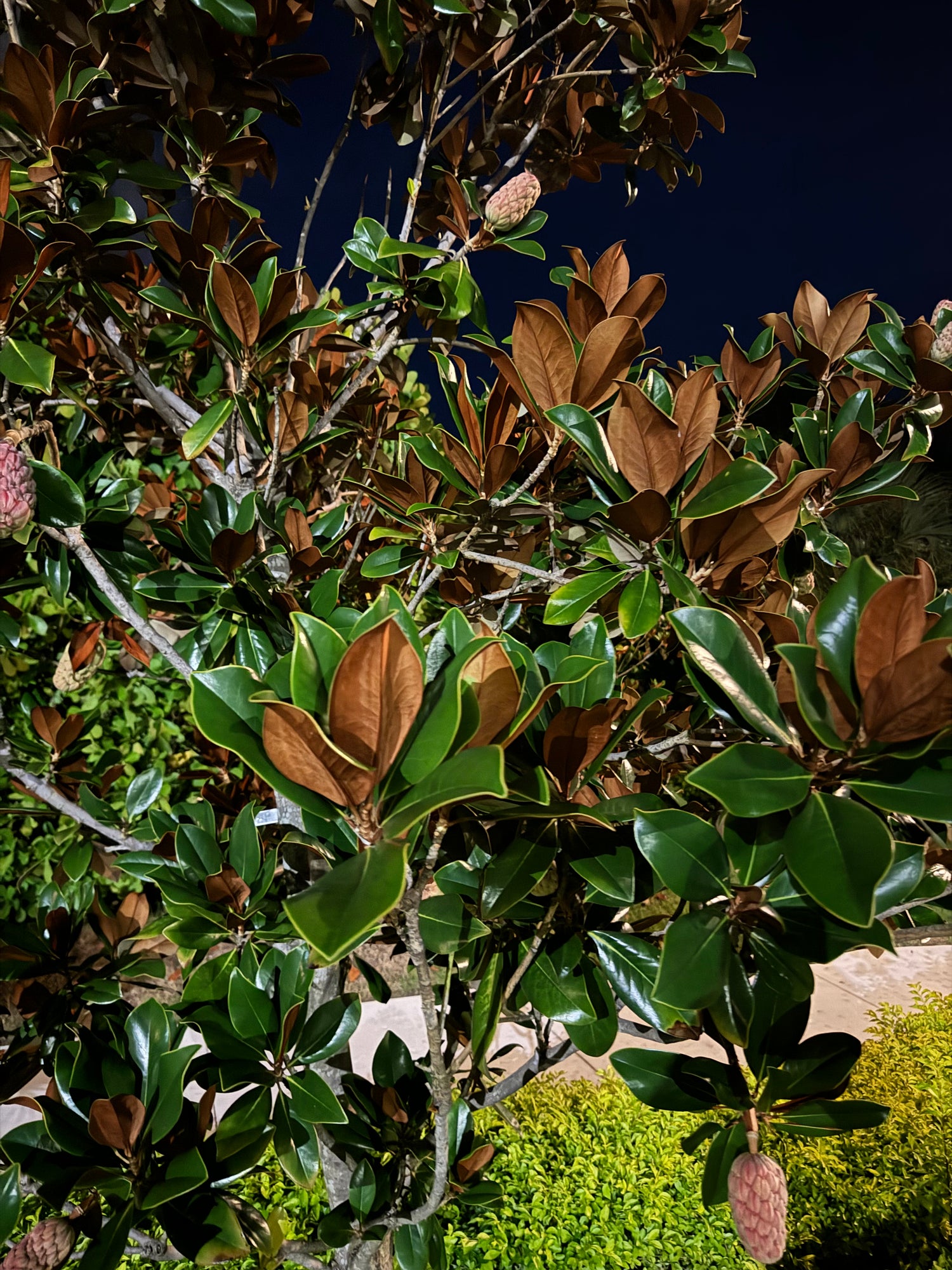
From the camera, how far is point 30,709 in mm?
1224

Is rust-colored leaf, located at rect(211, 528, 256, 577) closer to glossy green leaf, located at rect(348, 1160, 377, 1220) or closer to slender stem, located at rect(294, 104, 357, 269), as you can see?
slender stem, located at rect(294, 104, 357, 269)

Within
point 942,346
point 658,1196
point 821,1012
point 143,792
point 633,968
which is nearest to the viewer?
point 633,968

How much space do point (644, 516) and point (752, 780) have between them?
0.25 meters

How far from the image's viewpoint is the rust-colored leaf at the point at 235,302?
718 millimetres

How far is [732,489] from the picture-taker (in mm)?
545

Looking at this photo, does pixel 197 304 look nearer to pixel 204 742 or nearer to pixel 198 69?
pixel 198 69

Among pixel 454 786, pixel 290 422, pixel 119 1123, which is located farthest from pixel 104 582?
pixel 454 786

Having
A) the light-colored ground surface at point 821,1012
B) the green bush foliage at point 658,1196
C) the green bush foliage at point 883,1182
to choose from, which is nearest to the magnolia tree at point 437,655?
the green bush foliage at point 658,1196

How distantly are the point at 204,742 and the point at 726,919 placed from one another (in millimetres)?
1222

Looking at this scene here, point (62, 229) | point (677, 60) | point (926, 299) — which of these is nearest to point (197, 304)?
point (62, 229)

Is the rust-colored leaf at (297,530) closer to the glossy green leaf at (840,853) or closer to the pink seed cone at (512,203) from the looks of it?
the pink seed cone at (512,203)

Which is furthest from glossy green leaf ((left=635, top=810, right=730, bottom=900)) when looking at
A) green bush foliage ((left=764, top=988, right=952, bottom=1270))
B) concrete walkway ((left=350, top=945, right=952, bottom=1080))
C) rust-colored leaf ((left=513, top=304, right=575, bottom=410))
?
concrete walkway ((left=350, top=945, right=952, bottom=1080))

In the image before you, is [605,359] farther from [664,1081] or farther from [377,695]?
[664,1081]

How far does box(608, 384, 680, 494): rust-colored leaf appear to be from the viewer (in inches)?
21.6
